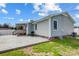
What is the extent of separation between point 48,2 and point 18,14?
5.23 ft

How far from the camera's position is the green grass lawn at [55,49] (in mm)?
7516

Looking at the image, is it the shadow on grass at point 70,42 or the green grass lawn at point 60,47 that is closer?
the green grass lawn at point 60,47

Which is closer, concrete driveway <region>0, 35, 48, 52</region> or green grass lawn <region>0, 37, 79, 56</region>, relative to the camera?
green grass lawn <region>0, 37, 79, 56</region>

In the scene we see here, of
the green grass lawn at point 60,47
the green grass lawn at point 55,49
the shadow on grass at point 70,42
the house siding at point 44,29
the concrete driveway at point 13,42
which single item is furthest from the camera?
the house siding at point 44,29

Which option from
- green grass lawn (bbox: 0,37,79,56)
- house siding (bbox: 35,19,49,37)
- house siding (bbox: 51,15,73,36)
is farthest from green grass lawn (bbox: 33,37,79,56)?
house siding (bbox: 51,15,73,36)

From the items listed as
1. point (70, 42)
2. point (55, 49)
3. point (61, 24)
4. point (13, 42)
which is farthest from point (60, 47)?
point (61, 24)

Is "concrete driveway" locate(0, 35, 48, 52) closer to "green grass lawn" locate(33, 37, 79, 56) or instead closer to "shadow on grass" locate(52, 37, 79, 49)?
"green grass lawn" locate(33, 37, 79, 56)

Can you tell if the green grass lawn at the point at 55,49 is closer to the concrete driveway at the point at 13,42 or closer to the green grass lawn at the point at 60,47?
the green grass lawn at the point at 60,47

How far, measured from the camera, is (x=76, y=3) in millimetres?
7926

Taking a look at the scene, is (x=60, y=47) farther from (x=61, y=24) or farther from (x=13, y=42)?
(x=61, y=24)

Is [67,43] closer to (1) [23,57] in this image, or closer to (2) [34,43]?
(2) [34,43]

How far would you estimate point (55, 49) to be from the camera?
7.98m

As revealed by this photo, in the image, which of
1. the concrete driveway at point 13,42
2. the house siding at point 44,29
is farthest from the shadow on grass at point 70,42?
the house siding at point 44,29

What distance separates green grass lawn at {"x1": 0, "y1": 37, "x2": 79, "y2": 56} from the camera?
296 inches
